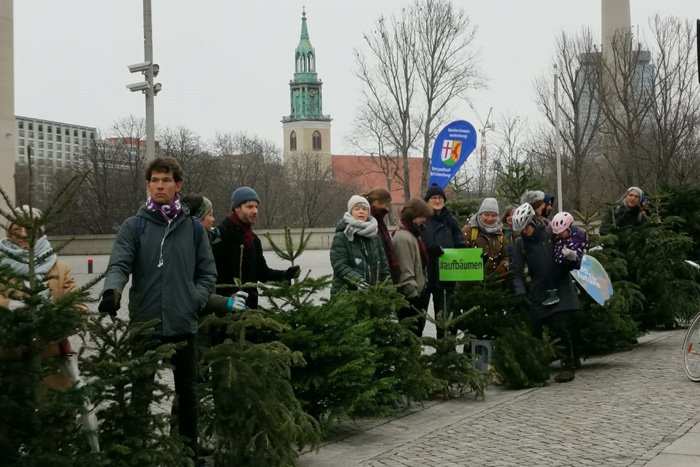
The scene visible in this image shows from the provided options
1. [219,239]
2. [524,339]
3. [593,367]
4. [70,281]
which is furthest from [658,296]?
[70,281]

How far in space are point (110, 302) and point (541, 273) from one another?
630cm

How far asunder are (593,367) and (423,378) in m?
3.36

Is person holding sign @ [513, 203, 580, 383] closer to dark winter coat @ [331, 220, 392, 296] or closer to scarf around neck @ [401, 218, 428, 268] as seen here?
scarf around neck @ [401, 218, 428, 268]

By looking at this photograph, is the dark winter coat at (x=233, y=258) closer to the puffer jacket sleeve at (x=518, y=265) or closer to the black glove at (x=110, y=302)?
the black glove at (x=110, y=302)

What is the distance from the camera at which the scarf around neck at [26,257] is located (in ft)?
16.6

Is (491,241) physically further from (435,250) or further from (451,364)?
(451,364)

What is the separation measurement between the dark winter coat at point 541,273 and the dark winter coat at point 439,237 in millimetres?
615

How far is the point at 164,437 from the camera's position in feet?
18.1

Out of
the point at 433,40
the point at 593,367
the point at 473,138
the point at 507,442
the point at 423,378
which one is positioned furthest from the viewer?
the point at 433,40

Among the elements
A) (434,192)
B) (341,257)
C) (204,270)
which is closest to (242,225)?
(341,257)

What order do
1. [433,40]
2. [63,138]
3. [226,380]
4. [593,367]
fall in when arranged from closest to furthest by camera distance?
[226,380] → [593,367] → [433,40] → [63,138]

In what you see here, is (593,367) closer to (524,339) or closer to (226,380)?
(524,339)

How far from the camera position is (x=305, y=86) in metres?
166

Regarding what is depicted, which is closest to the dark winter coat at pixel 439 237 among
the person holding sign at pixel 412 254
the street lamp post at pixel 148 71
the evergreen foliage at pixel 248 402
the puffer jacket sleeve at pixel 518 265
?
the person holding sign at pixel 412 254
